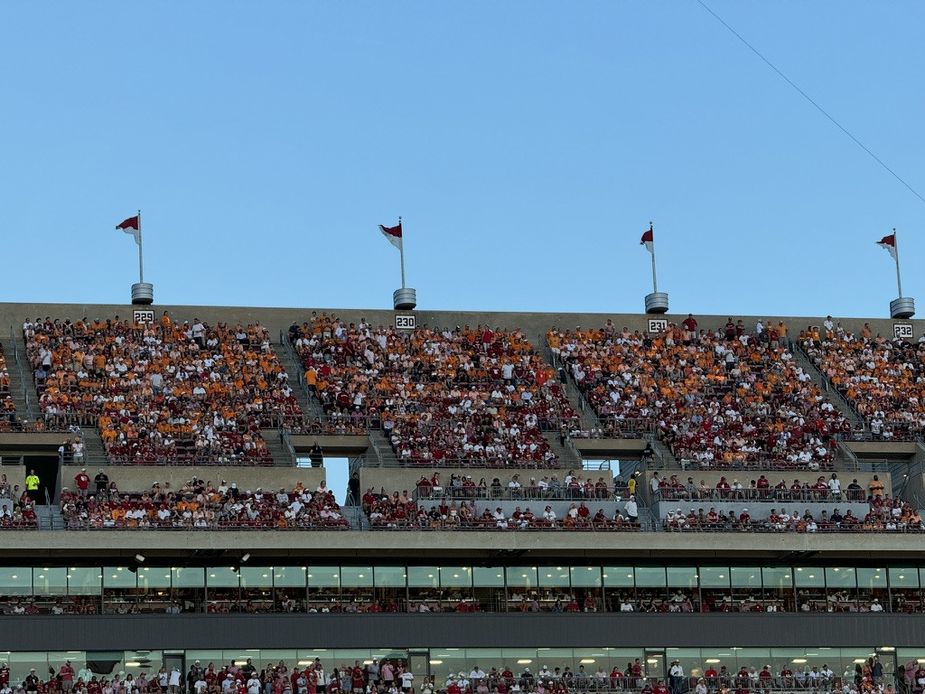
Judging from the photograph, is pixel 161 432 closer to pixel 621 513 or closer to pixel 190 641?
pixel 190 641

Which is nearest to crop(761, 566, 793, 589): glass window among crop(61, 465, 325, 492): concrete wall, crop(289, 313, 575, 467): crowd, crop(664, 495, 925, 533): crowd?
crop(664, 495, 925, 533): crowd

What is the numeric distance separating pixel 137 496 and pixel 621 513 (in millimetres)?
16564

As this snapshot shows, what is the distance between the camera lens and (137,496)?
211ft

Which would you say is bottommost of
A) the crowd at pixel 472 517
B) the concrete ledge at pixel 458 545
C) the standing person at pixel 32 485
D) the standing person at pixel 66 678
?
the standing person at pixel 66 678

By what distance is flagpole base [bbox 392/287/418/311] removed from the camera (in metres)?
84.0

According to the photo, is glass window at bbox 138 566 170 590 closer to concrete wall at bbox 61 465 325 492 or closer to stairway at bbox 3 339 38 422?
concrete wall at bbox 61 465 325 492

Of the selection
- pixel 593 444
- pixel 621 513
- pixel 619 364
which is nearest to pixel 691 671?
pixel 621 513

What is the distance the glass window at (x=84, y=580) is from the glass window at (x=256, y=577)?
15.5 ft

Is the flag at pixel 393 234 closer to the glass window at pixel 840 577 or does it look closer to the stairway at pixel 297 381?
the stairway at pixel 297 381

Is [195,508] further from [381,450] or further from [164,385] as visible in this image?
[164,385]

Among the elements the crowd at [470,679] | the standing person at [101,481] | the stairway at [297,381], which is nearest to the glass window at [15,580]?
the crowd at [470,679]

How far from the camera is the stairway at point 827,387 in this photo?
78.7m

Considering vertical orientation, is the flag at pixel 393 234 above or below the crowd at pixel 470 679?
above

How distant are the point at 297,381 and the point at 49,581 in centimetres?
1658
